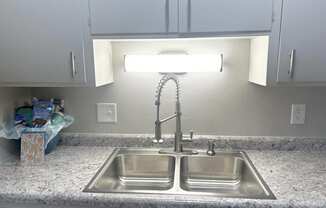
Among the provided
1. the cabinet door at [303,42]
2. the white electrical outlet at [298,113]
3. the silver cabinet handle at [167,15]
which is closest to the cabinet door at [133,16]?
the silver cabinet handle at [167,15]

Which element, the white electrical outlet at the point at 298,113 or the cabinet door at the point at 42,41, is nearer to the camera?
the cabinet door at the point at 42,41

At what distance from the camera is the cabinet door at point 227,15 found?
3.50 ft

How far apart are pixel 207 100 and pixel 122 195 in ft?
2.46

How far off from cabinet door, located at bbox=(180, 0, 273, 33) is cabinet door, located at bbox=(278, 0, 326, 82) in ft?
0.30

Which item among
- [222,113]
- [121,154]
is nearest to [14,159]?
[121,154]

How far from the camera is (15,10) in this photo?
3.79ft

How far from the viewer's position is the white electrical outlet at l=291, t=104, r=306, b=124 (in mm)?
1411

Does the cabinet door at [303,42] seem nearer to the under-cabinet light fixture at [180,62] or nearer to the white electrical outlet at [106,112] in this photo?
the under-cabinet light fixture at [180,62]

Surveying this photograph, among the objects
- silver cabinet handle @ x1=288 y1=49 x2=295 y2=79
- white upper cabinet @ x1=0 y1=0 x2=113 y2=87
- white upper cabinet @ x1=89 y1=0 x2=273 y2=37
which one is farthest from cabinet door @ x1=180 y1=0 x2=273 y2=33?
white upper cabinet @ x1=0 y1=0 x2=113 y2=87

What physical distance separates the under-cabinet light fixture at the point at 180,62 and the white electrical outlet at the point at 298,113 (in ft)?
1.65

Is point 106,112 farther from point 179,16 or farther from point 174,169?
point 179,16

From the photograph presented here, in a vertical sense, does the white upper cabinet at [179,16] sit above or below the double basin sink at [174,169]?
above

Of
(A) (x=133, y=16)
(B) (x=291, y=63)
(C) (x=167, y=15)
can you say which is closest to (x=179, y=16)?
(C) (x=167, y=15)

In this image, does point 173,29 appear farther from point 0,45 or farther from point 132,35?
point 0,45
